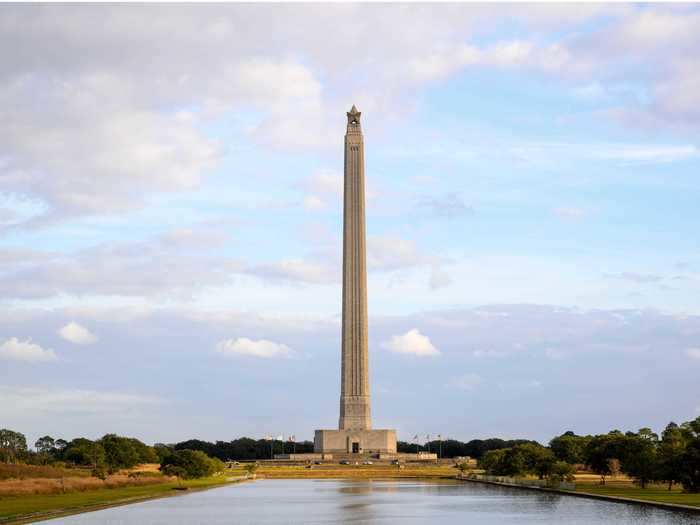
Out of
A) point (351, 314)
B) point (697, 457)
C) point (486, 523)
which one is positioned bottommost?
point (486, 523)

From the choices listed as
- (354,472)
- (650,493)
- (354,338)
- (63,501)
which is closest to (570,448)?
(354,472)

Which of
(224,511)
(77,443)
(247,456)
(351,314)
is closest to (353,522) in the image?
(224,511)

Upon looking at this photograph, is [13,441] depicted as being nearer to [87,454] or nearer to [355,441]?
[87,454]

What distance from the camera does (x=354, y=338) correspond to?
3162 inches

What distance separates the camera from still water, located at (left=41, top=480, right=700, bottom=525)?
977 inches

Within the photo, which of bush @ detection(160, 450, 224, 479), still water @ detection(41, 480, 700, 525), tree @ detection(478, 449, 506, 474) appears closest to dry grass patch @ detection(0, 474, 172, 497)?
bush @ detection(160, 450, 224, 479)

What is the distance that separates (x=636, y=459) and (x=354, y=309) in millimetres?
42398

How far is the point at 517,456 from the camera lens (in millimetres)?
51531

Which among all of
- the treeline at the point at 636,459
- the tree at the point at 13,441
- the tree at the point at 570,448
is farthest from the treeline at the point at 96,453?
the tree at the point at 570,448

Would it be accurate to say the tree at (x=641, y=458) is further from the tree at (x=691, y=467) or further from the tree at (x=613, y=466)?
the tree at (x=613, y=466)

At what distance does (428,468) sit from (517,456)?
1953 centimetres

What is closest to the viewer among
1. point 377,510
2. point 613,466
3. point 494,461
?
point 377,510

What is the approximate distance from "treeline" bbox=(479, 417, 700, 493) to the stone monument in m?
18.5

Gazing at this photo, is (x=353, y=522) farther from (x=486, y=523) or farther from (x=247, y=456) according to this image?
(x=247, y=456)
